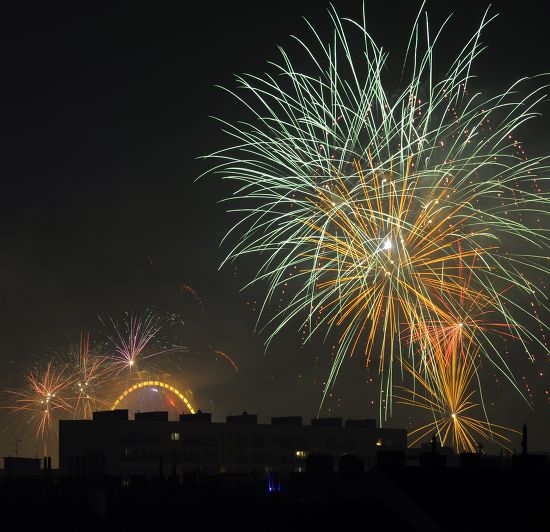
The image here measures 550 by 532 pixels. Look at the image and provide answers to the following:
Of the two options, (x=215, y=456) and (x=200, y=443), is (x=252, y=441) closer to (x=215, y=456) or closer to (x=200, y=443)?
(x=215, y=456)

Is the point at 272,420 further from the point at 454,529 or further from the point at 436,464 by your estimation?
the point at 454,529

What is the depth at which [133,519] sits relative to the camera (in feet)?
171

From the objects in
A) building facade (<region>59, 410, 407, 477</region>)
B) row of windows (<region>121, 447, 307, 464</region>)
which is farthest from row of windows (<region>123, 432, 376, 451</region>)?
row of windows (<region>121, 447, 307, 464</region>)

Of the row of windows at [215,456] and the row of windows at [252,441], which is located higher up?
the row of windows at [252,441]

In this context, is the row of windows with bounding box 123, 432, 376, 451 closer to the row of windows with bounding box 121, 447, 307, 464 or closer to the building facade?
the building facade

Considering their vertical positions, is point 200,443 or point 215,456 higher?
point 200,443

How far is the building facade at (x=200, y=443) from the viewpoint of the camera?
449 ft

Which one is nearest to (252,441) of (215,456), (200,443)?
(215,456)

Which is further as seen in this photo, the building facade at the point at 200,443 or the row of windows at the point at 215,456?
the row of windows at the point at 215,456

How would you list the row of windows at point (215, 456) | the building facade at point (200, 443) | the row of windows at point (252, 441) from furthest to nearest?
the row of windows at point (252, 441)
the row of windows at point (215, 456)
the building facade at point (200, 443)

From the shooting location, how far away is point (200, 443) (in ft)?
478

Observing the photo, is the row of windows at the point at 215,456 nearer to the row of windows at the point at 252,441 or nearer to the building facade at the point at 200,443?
the building facade at the point at 200,443

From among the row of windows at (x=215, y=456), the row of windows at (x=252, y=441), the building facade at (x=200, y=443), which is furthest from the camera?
the row of windows at (x=252, y=441)

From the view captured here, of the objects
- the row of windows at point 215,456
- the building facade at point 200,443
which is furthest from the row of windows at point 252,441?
the row of windows at point 215,456
